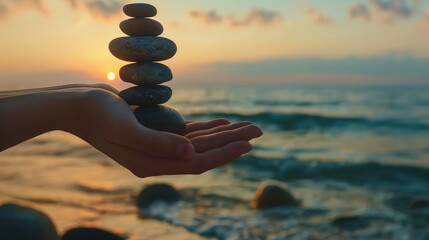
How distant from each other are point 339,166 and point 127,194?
672 centimetres

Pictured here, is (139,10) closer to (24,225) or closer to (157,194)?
(24,225)

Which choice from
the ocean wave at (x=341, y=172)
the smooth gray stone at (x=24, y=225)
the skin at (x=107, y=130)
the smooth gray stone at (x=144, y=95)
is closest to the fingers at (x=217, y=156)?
the skin at (x=107, y=130)

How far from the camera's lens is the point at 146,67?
4.15 metres

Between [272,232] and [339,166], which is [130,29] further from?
[339,166]

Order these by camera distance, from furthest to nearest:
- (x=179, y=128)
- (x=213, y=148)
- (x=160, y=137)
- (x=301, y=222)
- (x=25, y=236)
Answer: (x=301, y=222) → (x=25, y=236) → (x=179, y=128) → (x=213, y=148) → (x=160, y=137)

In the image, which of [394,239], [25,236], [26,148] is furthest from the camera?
[26,148]

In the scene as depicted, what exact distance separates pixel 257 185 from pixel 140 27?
905cm

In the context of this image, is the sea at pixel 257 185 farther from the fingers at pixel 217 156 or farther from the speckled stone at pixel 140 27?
the fingers at pixel 217 156

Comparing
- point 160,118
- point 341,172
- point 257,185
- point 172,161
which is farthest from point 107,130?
point 341,172

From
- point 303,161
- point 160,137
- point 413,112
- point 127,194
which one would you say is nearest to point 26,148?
point 127,194

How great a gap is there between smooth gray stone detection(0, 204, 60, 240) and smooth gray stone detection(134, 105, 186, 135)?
9.76 ft

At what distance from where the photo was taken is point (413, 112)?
31.8m

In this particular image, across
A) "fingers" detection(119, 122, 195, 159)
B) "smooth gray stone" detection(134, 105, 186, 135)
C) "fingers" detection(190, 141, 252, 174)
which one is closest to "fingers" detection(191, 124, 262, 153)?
"fingers" detection(190, 141, 252, 174)

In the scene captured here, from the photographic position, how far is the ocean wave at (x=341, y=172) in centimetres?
1356
